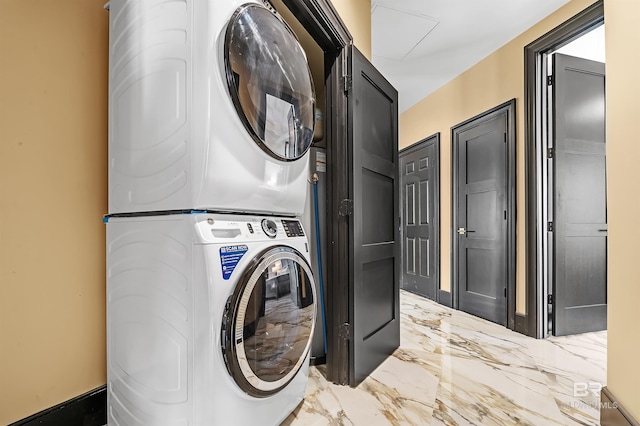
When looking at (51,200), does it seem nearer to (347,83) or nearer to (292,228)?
(292,228)

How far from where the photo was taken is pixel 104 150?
1364 mm

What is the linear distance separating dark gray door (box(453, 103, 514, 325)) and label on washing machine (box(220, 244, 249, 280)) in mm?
2915

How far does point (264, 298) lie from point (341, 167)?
1.02 m

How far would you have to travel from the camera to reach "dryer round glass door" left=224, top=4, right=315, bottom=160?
116 cm

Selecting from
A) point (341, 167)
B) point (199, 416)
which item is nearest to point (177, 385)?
point (199, 416)

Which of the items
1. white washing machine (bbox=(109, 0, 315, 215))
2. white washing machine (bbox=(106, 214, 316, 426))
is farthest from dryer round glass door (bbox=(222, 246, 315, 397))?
white washing machine (bbox=(109, 0, 315, 215))

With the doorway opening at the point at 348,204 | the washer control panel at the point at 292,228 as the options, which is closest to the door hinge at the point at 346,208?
the doorway opening at the point at 348,204

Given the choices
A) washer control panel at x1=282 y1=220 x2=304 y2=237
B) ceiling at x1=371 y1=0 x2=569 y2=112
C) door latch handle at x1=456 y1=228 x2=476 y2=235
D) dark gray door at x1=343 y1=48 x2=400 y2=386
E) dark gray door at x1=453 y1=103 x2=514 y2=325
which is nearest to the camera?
washer control panel at x1=282 y1=220 x2=304 y2=237

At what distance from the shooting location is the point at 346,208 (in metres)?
1.98

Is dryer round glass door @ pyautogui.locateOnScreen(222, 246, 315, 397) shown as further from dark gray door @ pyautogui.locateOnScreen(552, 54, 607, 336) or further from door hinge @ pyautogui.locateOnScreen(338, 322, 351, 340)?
dark gray door @ pyautogui.locateOnScreen(552, 54, 607, 336)

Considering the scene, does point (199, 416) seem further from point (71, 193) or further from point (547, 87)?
point (547, 87)

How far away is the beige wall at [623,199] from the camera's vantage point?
1.40 m

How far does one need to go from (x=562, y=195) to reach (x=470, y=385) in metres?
1.93
